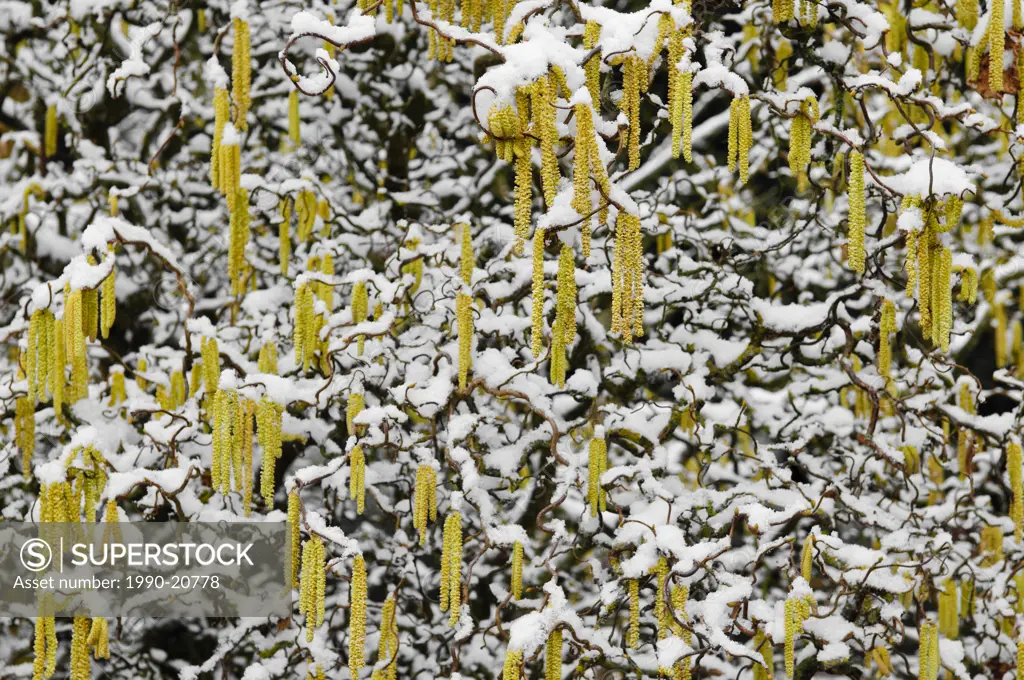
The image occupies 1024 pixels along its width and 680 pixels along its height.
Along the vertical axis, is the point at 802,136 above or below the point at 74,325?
above

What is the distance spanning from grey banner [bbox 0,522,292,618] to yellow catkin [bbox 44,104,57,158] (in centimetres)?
191

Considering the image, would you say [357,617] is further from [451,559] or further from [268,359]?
[268,359]

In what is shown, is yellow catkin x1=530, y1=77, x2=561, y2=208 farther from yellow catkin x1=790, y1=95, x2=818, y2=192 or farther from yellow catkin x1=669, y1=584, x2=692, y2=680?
yellow catkin x1=669, y1=584, x2=692, y2=680

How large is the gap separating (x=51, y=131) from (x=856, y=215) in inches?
150

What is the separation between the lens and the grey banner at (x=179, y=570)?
3383 millimetres

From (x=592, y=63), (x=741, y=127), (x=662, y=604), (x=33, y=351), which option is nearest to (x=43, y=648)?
(x=33, y=351)

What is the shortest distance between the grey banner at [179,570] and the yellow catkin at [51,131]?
6.27 feet

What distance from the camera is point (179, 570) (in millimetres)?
3520

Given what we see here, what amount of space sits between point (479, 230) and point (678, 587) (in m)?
1.85

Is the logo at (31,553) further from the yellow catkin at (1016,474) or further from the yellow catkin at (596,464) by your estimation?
the yellow catkin at (1016,474)

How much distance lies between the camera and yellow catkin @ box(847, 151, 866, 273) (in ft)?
8.00

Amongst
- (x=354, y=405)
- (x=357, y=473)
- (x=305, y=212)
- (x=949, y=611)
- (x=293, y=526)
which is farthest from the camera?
(x=305, y=212)

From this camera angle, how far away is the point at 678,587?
2834 mm

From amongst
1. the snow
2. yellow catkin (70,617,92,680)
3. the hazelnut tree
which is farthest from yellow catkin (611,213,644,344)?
yellow catkin (70,617,92,680)
